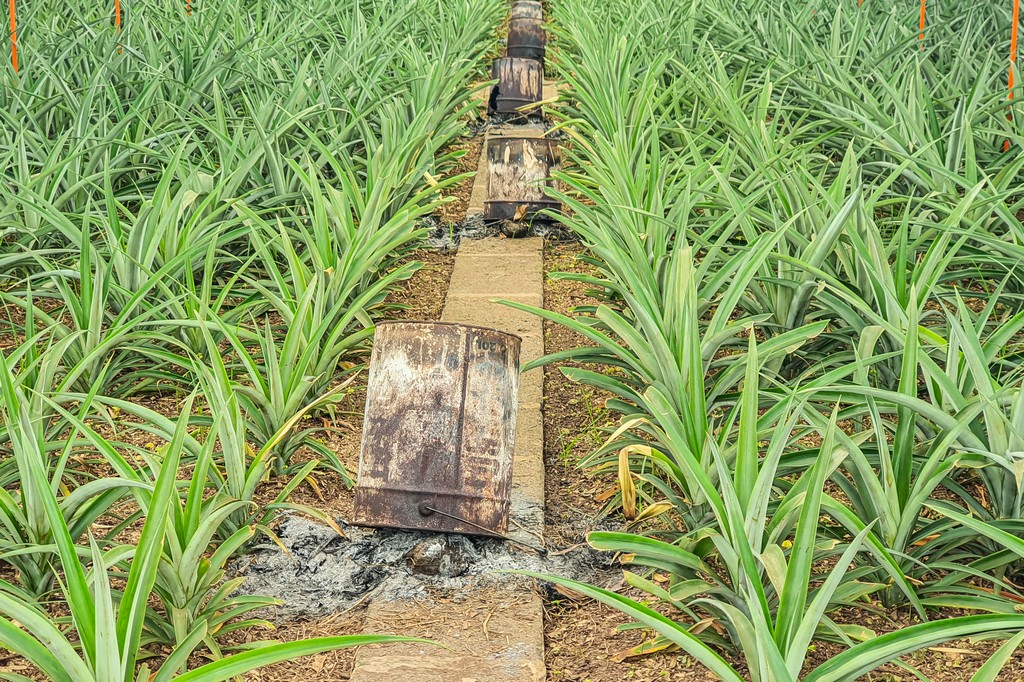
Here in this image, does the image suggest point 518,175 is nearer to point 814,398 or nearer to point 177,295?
point 177,295

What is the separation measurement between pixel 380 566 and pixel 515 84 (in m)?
4.51

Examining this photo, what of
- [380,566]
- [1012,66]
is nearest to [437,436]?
[380,566]

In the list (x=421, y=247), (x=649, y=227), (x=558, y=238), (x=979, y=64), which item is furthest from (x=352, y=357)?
(x=979, y=64)

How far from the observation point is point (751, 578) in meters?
1.42

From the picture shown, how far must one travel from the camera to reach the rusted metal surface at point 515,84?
19.8 feet

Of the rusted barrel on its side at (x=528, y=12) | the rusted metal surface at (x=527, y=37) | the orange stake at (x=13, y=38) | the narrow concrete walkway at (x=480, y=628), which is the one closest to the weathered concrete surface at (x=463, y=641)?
the narrow concrete walkway at (x=480, y=628)

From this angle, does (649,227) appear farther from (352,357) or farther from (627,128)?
(627,128)

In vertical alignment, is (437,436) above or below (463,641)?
above

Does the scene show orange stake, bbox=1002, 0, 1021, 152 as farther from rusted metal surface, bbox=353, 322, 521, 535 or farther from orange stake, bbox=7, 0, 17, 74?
orange stake, bbox=7, 0, 17, 74

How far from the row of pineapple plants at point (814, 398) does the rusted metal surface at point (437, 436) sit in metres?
0.24

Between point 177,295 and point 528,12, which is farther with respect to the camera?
point 528,12

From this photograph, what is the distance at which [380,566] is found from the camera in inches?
79.5

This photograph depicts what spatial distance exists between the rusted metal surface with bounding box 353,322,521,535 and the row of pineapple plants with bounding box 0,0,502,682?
18 centimetres

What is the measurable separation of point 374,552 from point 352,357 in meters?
0.91
